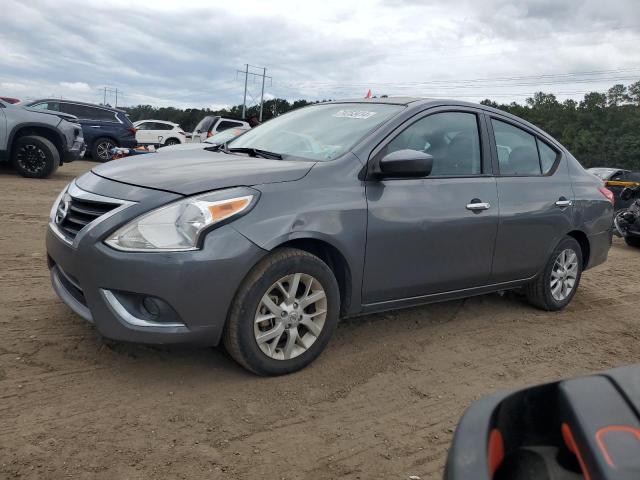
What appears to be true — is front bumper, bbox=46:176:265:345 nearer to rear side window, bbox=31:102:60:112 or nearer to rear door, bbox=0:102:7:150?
rear door, bbox=0:102:7:150

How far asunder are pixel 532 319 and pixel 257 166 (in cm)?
280

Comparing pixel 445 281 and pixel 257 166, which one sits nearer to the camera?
pixel 257 166

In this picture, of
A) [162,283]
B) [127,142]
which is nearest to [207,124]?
[127,142]

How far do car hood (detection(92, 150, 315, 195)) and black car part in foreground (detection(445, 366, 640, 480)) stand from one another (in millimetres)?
2007

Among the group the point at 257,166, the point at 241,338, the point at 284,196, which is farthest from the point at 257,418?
the point at 257,166

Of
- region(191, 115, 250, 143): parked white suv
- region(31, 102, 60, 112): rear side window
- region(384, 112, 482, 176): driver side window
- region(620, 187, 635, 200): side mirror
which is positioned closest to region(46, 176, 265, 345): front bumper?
region(384, 112, 482, 176): driver side window

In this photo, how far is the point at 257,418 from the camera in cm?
279

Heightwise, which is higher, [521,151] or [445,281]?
[521,151]

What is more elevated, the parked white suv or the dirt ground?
the parked white suv

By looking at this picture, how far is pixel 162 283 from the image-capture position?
9.12 feet

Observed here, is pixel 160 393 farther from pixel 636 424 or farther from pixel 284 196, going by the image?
pixel 636 424

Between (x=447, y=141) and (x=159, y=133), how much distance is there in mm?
21059

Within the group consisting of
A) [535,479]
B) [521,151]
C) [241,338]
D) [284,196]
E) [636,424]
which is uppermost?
[521,151]

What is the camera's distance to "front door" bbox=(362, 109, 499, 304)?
3.51 metres
